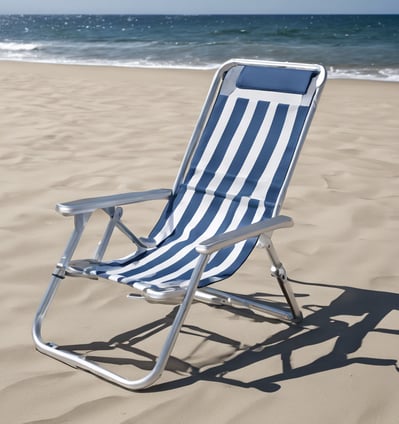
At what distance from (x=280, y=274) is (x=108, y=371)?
0.71 m

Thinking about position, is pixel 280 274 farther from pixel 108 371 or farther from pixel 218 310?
pixel 108 371

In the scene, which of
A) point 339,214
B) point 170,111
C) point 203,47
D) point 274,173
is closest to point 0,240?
point 274,173

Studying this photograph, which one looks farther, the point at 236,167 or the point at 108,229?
the point at 236,167

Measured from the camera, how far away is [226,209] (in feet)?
9.69

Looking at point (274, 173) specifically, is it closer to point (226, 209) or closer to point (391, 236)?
point (226, 209)

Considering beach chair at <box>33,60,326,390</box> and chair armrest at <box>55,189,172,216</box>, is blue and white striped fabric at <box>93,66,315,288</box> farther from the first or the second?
chair armrest at <box>55,189,172,216</box>

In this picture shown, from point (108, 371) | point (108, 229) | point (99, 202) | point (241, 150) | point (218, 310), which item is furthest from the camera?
point (241, 150)

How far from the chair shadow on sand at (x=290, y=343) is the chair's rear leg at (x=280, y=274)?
0.05m

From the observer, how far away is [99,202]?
2.64 m

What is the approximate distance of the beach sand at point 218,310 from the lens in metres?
2.25

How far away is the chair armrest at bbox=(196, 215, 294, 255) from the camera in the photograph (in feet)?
7.35

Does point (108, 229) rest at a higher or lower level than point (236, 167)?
lower

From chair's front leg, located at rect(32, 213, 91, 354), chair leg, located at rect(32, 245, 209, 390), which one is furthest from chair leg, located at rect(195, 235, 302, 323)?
chair's front leg, located at rect(32, 213, 91, 354)

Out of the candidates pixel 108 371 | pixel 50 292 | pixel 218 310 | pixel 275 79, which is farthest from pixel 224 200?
pixel 108 371
